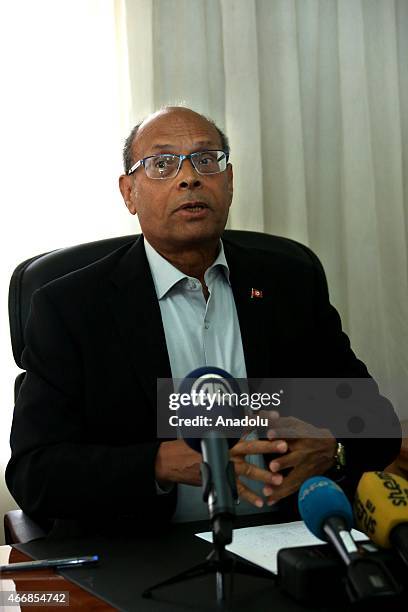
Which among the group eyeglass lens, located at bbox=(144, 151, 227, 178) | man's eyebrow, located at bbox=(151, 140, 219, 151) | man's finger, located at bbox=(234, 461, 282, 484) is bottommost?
man's finger, located at bbox=(234, 461, 282, 484)

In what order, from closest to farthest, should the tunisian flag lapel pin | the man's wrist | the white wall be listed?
the man's wrist
the tunisian flag lapel pin
the white wall

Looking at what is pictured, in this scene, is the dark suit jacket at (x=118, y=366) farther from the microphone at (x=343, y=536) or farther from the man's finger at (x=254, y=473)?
the microphone at (x=343, y=536)

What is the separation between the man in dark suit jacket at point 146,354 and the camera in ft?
5.15

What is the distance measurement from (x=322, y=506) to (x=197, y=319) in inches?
37.6

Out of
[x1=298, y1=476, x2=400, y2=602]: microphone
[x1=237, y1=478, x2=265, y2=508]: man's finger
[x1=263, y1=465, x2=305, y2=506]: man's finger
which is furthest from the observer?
[x1=263, y1=465, x2=305, y2=506]: man's finger

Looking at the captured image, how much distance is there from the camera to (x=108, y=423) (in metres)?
1.79

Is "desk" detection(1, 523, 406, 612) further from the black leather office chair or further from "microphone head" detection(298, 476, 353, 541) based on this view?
the black leather office chair

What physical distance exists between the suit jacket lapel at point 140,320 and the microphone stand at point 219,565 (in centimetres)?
65

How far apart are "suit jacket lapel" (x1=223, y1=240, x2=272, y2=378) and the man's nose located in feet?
0.88

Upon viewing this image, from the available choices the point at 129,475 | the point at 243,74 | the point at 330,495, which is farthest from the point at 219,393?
the point at 243,74

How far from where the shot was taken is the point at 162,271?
2037 millimetres

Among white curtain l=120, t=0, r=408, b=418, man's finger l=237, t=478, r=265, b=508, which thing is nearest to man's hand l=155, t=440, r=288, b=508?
man's finger l=237, t=478, r=265, b=508

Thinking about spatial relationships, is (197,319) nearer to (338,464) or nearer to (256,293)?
(256,293)

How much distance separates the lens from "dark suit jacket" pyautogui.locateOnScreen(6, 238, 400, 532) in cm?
158
